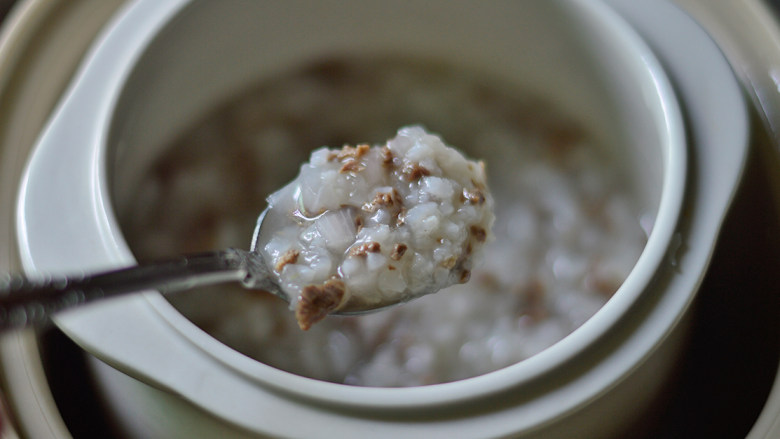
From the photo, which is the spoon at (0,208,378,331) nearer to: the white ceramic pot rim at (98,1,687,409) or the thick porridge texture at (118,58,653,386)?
the white ceramic pot rim at (98,1,687,409)

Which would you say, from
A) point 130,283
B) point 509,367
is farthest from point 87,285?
point 509,367

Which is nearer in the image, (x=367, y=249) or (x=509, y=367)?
(x=509, y=367)

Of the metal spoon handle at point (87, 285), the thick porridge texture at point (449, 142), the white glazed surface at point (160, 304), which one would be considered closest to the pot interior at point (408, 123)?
the thick porridge texture at point (449, 142)

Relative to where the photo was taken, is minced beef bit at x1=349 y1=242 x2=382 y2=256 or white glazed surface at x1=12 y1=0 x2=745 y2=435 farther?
minced beef bit at x1=349 y1=242 x2=382 y2=256

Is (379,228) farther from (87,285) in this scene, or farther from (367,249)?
(87,285)

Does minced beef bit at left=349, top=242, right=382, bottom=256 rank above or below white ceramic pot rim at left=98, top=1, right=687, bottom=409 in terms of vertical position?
above

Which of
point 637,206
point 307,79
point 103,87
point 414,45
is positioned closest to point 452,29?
point 414,45

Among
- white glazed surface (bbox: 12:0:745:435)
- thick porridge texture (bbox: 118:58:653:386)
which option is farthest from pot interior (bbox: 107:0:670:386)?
white glazed surface (bbox: 12:0:745:435)
